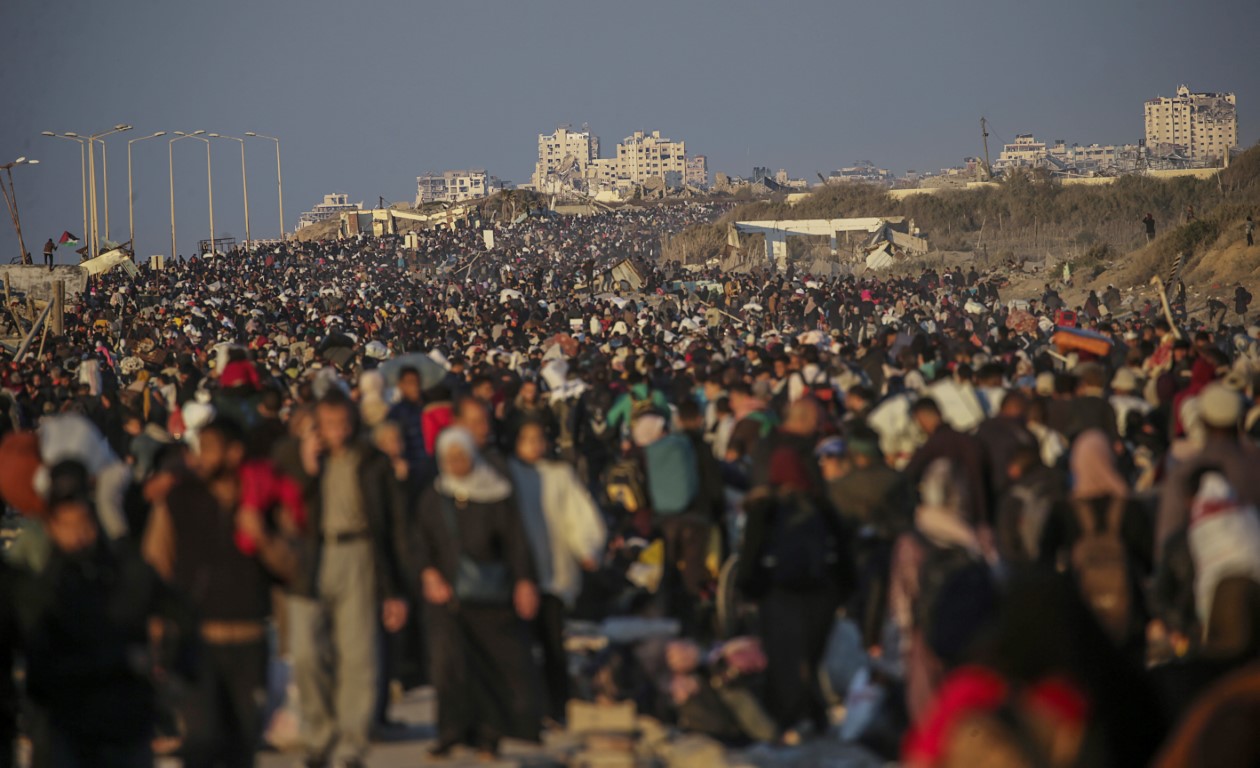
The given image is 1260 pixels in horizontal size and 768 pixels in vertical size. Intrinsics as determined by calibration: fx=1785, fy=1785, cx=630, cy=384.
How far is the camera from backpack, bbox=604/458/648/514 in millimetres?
9742

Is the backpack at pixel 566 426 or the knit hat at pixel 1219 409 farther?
the backpack at pixel 566 426

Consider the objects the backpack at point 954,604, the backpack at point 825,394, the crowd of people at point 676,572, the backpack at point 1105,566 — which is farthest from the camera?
the backpack at point 825,394

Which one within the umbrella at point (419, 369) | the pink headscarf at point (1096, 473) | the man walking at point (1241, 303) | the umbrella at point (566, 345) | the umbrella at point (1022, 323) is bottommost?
the pink headscarf at point (1096, 473)

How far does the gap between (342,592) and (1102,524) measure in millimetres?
2992

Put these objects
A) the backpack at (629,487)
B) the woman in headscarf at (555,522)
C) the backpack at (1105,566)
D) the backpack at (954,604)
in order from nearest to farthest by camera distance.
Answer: the backpack at (954,604) → the backpack at (1105,566) → the woman in headscarf at (555,522) → the backpack at (629,487)

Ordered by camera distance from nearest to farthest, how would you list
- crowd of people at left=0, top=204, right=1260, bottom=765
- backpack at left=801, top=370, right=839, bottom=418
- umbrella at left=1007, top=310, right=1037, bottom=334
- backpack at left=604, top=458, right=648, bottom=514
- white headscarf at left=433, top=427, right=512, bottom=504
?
crowd of people at left=0, top=204, right=1260, bottom=765 → white headscarf at left=433, top=427, right=512, bottom=504 → backpack at left=604, top=458, right=648, bottom=514 → backpack at left=801, top=370, right=839, bottom=418 → umbrella at left=1007, top=310, right=1037, bottom=334

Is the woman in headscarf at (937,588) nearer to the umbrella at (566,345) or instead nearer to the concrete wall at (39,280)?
the umbrella at (566,345)

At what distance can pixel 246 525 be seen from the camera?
21.8ft

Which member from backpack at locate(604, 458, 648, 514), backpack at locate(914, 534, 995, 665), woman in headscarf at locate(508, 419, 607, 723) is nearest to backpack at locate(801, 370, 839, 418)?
backpack at locate(604, 458, 648, 514)

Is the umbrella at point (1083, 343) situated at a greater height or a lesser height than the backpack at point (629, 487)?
greater

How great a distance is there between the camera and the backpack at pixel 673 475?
9312mm

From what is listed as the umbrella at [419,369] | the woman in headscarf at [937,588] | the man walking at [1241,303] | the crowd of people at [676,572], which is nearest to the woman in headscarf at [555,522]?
the crowd of people at [676,572]

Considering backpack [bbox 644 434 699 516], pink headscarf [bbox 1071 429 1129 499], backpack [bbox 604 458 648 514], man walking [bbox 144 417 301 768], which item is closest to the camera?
man walking [bbox 144 417 301 768]

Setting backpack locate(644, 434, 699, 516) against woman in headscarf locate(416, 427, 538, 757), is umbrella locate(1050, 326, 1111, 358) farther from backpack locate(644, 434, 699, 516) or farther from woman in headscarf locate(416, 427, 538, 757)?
woman in headscarf locate(416, 427, 538, 757)
